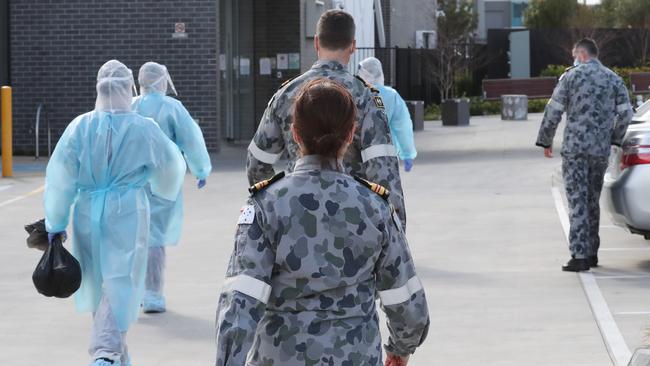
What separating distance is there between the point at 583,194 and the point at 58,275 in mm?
5299

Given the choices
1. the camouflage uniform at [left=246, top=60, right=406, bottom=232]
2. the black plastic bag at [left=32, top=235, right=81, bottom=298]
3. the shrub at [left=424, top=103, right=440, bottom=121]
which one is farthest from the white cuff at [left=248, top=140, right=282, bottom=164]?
the shrub at [left=424, top=103, right=440, bottom=121]

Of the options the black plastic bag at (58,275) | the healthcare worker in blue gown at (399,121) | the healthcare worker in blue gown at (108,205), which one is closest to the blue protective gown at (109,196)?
the healthcare worker in blue gown at (108,205)

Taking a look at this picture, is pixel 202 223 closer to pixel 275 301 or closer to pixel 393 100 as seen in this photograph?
pixel 393 100

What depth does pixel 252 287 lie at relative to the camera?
4266 mm

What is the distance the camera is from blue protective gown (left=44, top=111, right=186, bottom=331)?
7.69 metres

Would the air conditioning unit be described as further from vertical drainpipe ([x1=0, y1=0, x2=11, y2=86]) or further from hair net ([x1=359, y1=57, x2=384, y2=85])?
hair net ([x1=359, y1=57, x2=384, y2=85])

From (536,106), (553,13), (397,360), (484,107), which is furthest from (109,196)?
(553,13)

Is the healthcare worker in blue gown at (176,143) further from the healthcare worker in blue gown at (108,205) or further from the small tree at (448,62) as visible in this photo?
the small tree at (448,62)

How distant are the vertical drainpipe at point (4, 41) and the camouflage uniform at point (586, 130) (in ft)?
52.0

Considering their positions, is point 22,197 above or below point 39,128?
below

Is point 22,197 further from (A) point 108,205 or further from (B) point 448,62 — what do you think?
(B) point 448,62

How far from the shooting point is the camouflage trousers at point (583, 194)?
37.2 feet

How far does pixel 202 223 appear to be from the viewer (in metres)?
15.5

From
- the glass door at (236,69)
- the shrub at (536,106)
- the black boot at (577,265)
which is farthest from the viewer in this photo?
the shrub at (536,106)
